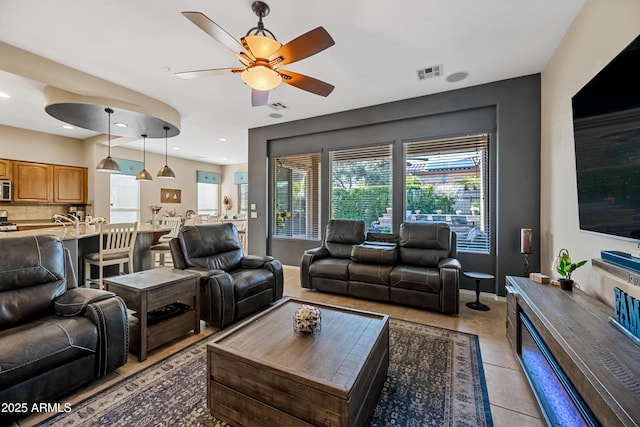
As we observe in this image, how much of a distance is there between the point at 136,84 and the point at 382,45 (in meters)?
3.41

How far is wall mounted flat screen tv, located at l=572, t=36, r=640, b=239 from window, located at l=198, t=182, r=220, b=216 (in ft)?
31.1

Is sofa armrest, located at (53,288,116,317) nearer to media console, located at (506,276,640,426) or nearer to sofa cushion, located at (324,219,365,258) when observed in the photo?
media console, located at (506,276,640,426)

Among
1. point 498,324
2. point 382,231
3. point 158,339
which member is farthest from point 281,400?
point 382,231

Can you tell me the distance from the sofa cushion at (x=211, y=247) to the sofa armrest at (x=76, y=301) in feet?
3.40

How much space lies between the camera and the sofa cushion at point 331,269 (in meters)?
3.76

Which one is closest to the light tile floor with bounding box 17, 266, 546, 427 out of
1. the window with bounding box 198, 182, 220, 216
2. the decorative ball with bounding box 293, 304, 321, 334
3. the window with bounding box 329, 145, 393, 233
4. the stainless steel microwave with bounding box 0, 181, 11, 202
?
the decorative ball with bounding box 293, 304, 321, 334

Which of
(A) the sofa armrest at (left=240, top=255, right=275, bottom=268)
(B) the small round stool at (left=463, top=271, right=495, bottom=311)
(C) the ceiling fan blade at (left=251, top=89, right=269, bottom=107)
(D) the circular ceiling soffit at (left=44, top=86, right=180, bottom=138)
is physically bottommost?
(B) the small round stool at (left=463, top=271, right=495, bottom=311)

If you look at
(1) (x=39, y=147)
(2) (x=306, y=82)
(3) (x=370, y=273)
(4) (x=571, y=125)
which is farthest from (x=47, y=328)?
(1) (x=39, y=147)

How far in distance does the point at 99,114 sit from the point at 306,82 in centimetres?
363

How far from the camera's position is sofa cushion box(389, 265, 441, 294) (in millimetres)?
3141

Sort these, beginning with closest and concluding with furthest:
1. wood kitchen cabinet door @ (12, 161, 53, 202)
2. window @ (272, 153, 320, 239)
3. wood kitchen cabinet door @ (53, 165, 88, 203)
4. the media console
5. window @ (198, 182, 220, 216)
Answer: the media console → window @ (272, 153, 320, 239) → wood kitchen cabinet door @ (12, 161, 53, 202) → wood kitchen cabinet door @ (53, 165, 88, 203) → window @ (198, 182, 220, 216)

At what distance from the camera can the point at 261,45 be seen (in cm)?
193

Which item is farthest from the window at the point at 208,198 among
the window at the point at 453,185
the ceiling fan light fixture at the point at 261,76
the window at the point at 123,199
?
the ceiling fan light fixture at the point at 261,76

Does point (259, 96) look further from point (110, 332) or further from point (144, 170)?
point (144, 170)
